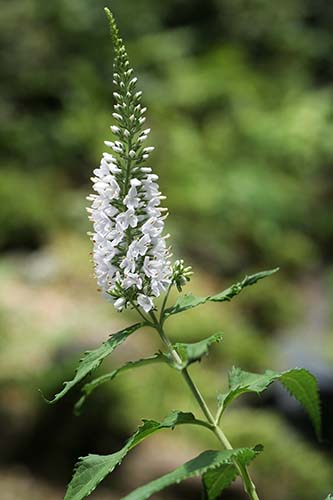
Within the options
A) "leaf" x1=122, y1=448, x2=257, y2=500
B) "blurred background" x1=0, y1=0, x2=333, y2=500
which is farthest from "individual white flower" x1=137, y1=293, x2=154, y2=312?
"blurred background" x1=0, y1=0, x2=333, y2=500

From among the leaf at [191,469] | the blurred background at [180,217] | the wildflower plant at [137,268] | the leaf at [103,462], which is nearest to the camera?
the leaf at [191,469]

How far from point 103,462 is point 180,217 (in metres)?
9.66

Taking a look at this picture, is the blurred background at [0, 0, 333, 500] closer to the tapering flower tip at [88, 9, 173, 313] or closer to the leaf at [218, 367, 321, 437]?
the leaf at [218, 367, 321, 437]

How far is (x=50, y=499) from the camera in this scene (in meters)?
5.54

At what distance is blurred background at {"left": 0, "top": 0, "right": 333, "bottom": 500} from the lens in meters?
6.05

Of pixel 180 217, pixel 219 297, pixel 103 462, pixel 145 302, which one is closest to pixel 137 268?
pixel 145 302

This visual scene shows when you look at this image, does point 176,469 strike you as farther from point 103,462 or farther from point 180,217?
point 180,217

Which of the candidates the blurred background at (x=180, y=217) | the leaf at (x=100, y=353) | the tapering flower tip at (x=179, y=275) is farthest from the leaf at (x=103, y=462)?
the blurred background at (x=180, y=217)

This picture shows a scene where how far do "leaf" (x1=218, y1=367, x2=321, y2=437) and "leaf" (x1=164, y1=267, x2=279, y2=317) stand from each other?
182 millimetres

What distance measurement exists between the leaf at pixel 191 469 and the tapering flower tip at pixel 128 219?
330mm

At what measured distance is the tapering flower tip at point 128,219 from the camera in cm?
153

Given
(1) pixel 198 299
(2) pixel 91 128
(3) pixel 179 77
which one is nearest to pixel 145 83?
(3) pixel 179 77

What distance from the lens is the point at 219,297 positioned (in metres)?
1.49

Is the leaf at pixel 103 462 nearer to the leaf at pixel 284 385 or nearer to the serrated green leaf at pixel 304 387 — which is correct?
the leaf at pixel 284 385
